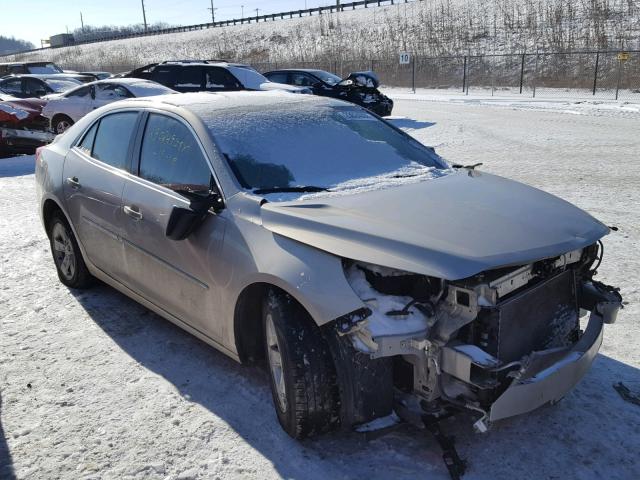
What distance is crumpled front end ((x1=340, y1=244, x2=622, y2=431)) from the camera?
251 centimetres

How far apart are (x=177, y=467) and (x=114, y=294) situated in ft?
8.18

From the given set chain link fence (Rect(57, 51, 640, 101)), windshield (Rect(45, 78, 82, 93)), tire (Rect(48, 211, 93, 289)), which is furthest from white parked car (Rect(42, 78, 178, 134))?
chain link fence (Rect(57, 51, 640, 101))

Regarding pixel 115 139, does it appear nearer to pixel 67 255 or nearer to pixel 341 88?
pixel 67 255

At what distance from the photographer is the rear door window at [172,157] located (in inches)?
137

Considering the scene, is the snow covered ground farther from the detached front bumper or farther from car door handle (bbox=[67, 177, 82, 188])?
the detached front bumper

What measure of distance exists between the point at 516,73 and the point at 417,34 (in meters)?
14.8

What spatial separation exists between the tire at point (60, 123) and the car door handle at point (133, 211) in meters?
9.91

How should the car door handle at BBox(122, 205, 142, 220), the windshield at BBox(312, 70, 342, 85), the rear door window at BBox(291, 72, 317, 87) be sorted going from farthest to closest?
the windshield at BBox(312, 70, 342, 85) < the rear door window at BBox(291, 72, 317, 87) < the car door handle at BBox(122, 205, 142, 220)

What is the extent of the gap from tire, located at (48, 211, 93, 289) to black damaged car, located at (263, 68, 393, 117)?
1138 centimetres

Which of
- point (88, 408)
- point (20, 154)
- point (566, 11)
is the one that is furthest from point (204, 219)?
point (566, 11)

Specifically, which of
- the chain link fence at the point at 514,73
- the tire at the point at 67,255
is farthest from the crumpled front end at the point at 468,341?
the chain link fence at the point at 514,73

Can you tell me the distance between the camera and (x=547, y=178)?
8.34 meters

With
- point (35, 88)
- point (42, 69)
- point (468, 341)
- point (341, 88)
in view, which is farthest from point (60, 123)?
point (468, 341)

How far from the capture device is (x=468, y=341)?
261cm
